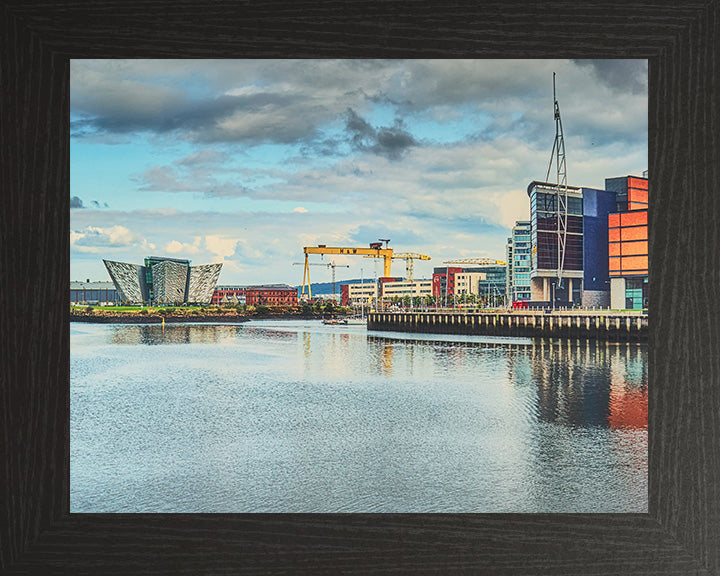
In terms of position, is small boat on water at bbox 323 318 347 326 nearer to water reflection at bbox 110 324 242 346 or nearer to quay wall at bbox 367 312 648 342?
water reflection at bbox 110 324 242 346

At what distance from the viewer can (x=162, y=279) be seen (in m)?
40.2

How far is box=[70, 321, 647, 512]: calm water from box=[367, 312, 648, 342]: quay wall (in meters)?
0.82

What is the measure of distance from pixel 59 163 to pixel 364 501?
6.28 m

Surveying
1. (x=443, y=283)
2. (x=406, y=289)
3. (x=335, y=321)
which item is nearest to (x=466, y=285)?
(x=443, y=283)

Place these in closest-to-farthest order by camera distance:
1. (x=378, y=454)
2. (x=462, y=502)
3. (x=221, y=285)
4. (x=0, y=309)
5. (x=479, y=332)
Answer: (x=0, y=309), (x=462, y=502), (x=378, y=454), (x=479, y=332), (x=221, y=285)

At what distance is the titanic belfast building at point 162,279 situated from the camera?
131ft

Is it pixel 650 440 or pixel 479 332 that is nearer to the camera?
pixel 650 440

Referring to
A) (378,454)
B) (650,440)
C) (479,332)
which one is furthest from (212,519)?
(479,332)

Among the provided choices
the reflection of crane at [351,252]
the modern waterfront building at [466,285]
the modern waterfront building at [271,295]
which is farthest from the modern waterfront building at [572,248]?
the modern waterfront building at [271,295]

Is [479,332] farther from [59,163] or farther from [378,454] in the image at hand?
[59,163]

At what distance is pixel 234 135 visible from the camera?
47.5 metres

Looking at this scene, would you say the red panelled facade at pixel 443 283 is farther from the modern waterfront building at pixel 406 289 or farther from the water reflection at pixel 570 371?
the water reflection at pixel 570 371

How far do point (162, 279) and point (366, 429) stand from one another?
101 feet

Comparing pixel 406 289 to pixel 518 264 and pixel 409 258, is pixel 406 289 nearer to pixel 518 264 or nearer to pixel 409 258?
pixel 409 258
